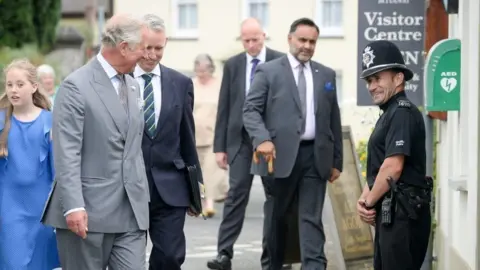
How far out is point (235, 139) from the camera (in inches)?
506

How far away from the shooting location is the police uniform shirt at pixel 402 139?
8109 millimetres

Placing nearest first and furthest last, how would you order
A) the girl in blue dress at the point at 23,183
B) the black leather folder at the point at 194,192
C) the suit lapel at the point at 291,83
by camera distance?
the girl in blue dress at the point at 23,183 < the black leather folder at the point at 194,192 < the suit lapel at the point at 291,83

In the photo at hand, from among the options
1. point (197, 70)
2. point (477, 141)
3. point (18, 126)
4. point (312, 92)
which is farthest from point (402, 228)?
point (197, 70)

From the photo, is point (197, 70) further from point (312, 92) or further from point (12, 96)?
point (12, 96)

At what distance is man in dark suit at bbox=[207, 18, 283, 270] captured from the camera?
41.8 feet

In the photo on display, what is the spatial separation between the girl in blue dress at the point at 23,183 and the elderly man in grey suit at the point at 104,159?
1.00m

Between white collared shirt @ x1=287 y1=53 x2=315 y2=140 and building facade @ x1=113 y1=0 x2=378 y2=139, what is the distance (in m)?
27.9

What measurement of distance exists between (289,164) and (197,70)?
7967mm

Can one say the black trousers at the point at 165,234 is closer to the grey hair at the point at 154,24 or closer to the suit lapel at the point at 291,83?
the grey hair at the point at 154,24

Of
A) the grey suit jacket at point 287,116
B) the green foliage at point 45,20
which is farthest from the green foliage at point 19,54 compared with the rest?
the grey suit jacket at point 287,116

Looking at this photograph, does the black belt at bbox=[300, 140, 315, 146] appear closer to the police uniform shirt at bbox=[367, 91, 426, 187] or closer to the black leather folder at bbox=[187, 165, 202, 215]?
the black leather folder at bbox=[187, 165, 202, 215]

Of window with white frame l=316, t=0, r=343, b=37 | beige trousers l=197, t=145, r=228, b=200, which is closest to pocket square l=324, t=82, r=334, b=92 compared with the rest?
beige trousers l=197, t=145, r=228, b=200

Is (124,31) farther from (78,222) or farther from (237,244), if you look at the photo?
(237,244)

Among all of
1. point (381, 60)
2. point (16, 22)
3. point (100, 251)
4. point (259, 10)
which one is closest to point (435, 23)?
point (381, 60)
